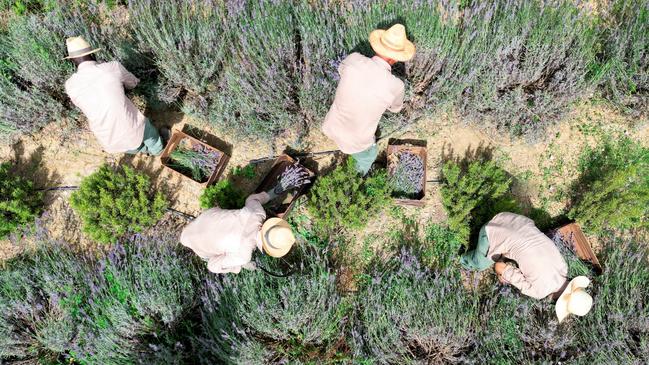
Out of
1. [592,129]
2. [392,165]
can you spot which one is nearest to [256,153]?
[392,165]

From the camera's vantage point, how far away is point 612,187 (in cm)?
325

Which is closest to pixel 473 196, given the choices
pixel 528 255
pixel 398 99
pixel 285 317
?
pixel 528 255

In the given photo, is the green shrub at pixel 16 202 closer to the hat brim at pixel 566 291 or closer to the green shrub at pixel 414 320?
the green shrub at pixel 414 320

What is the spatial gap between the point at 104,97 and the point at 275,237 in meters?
1.59

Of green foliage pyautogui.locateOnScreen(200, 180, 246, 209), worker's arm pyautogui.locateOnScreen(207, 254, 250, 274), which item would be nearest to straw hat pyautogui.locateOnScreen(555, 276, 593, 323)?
worker's arm pyautogui.locateOnScreen(207, 254, 250, 274)

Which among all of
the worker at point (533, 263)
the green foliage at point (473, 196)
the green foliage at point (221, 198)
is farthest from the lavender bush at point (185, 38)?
the worker at point (533, 263)

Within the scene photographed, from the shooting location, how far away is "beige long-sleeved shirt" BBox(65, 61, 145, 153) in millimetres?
2969

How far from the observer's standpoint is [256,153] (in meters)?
3.80

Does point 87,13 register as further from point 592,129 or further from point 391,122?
point 592,129

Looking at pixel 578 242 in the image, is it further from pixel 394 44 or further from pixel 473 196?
pixel 394 44

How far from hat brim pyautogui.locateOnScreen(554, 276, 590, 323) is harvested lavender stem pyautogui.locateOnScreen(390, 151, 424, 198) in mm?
1299

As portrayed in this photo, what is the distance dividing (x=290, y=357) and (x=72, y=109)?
2.81 metres

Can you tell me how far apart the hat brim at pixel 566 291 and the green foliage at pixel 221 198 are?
2459 millimetres

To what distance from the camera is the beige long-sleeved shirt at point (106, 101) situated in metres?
2.97
